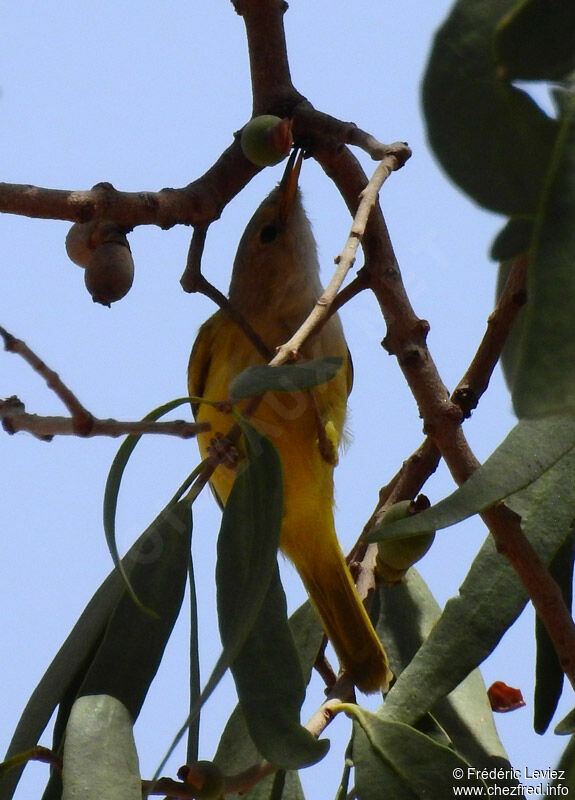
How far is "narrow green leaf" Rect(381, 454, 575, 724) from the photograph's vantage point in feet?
4.40

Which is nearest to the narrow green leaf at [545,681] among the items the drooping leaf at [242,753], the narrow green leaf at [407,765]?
the narrow green leaf at [407,765]

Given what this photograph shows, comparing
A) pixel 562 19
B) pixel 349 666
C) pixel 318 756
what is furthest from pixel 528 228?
pixel 349 666

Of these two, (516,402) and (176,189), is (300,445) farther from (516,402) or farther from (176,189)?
(516,402)

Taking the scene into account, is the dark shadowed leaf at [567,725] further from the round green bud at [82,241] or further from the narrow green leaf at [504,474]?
the round green bud at [82,241]

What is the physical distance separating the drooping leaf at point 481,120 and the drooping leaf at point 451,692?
3.16ft

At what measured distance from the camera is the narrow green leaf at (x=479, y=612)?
1341mm

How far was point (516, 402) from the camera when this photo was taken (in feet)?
1.98

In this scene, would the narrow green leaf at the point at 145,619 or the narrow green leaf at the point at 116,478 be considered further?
the narrow green leaf at the point at 145,619

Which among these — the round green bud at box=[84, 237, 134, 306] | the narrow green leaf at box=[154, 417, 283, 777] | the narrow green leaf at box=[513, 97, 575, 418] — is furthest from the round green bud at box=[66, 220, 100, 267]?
the narrow green leaf at box=[513, 97, 575, 418]

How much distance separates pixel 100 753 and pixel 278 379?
0.50m

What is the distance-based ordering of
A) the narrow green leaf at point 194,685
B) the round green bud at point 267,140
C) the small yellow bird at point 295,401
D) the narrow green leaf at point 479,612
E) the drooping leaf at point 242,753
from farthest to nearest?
the small yellow bird at point 295,401 → the round green bud at point 267,140 → the drooping leaf at point 242,753 → the narrow green leaf at point 479,612 → the narrow green leaf at point 194,685

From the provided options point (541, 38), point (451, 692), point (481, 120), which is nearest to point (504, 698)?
point (451, 692)

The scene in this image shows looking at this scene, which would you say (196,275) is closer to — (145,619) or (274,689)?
(145,619)

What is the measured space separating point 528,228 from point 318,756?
2.11 feet
